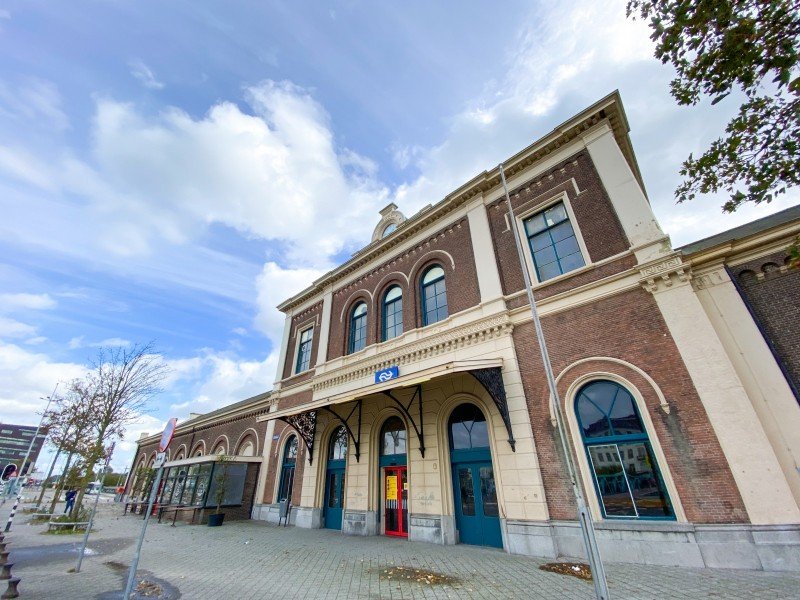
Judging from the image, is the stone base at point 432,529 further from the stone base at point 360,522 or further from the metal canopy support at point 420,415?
the stone base at point 360,522

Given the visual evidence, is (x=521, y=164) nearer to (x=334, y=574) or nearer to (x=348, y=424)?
(x=348, y=424)

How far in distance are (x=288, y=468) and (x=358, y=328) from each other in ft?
25.8

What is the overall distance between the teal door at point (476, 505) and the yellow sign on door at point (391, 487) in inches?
108

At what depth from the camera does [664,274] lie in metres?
8.41

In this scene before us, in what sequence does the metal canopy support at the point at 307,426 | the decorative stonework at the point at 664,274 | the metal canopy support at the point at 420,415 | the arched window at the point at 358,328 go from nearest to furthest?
the decorative stonework at the point at 664,274
the metal canopy support at the point at 420,415
the metal canopy support at the point at 307,426
the arched window at the point at 358,328

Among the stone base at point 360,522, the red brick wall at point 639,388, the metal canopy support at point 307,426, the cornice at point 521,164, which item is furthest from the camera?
the metal canopy support at point 307,426

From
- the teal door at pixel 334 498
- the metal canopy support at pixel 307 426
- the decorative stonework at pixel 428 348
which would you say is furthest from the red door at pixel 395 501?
the metal canopy support at pixel 307 426

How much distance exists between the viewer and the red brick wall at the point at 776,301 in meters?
7.24

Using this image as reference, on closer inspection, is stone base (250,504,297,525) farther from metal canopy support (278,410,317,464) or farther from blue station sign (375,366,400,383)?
blue station sign (375,366,400,383)

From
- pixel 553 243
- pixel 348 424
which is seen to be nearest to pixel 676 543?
pixel 553 243

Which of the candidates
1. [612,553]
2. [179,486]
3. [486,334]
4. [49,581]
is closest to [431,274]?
[486,334]

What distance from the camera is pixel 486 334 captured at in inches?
436

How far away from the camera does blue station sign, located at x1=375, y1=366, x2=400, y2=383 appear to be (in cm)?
1306

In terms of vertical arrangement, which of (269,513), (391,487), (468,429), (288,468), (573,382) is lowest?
(269,513)
